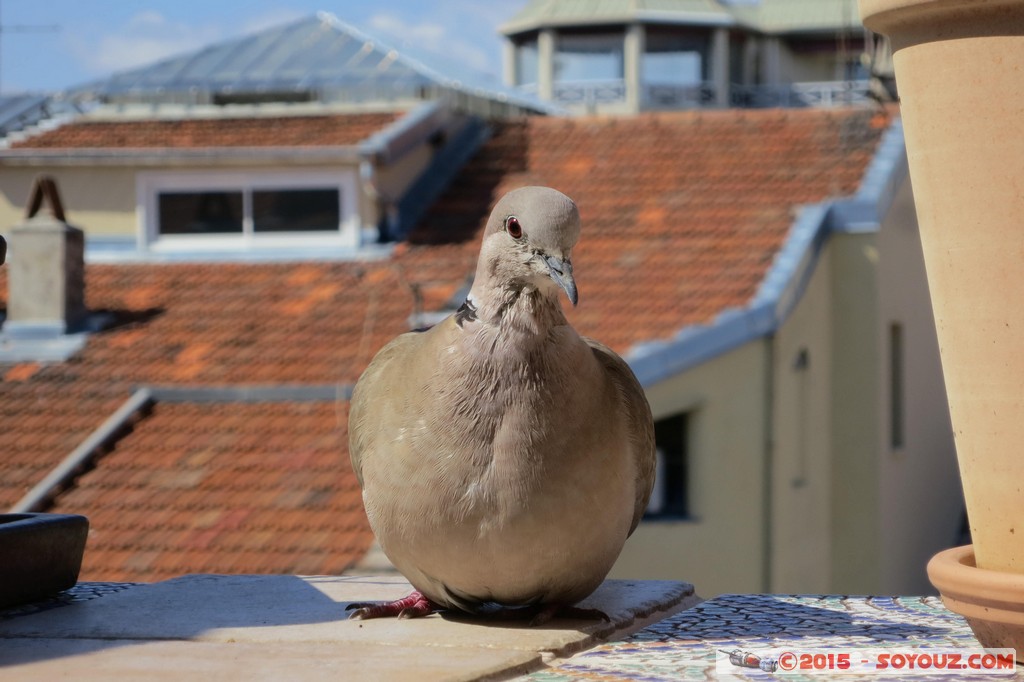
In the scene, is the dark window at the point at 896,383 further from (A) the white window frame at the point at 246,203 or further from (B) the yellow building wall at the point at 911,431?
(A) the white window frame at the point at 246,203

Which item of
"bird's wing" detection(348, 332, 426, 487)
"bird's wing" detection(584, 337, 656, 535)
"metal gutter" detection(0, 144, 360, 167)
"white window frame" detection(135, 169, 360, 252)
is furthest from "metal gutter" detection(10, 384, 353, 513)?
"bird's wing" detection(584, 337, 656, 535)

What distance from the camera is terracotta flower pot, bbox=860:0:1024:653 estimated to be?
335cm

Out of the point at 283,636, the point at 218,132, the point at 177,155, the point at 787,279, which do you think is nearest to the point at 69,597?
the point at 283,636

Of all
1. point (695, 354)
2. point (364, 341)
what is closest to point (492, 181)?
point (364, 341)

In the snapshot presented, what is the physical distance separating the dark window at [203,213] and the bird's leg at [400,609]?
1168 cm

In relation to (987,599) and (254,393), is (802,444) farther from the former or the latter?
(987,599)

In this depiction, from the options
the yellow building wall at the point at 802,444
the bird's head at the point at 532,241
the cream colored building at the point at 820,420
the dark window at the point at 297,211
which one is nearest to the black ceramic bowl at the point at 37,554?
the bird's head at the point at 532,241

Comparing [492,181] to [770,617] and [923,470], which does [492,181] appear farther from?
[770,617]

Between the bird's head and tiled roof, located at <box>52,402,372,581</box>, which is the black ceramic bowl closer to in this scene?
the bird's head

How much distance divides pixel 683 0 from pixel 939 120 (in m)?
42.3

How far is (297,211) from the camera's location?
15500 millimetres

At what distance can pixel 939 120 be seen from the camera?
3.45 metres

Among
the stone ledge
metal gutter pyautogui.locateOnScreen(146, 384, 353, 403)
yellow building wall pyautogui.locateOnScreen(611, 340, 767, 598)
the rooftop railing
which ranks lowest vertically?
yellow building wall pyautogui.locateOnScreen(611, 340, 767, 598)

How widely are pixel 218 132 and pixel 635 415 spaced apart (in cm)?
1269
